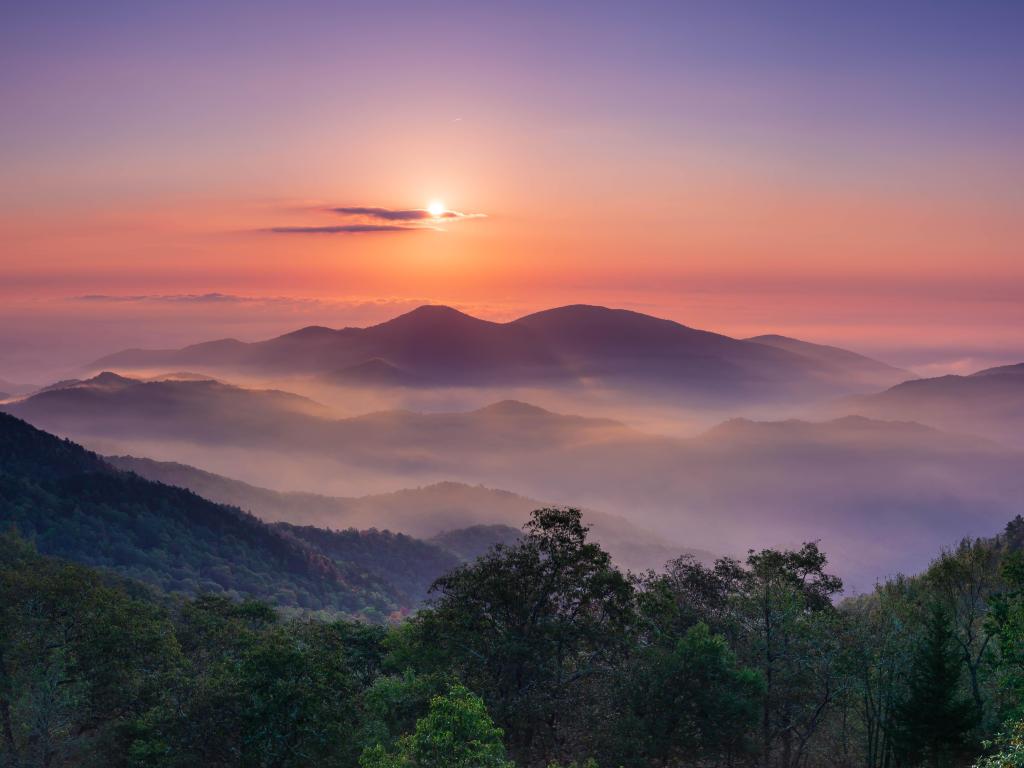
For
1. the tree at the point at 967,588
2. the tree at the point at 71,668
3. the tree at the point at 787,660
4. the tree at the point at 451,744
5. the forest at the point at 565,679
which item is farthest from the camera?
the tree at the point at 967,588

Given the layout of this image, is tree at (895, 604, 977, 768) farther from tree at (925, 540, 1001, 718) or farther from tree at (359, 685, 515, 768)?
tree at (359, 685, 515, 768)

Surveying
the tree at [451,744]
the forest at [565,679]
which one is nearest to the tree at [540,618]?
the forest at [565,679]

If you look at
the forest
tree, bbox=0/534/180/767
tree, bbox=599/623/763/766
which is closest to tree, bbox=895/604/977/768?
the forest

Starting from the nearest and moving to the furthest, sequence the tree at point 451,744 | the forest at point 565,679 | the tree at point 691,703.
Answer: the tree at point 451,744 < the forest at point 565,679 < the tree at point 691,703

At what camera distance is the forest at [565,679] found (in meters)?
30.9

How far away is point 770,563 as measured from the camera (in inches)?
1673

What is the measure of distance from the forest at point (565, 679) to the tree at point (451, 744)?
222mm

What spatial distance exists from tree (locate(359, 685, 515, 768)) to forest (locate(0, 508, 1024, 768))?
22 cm

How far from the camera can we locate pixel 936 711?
→ 31.1 m

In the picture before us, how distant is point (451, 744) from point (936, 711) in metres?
19.2

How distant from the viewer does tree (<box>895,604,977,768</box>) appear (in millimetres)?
30906

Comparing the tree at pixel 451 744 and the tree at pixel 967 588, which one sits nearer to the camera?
the tree at pixel 451 744

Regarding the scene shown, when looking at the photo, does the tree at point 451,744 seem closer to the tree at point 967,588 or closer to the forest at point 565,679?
the forest at point 565,679

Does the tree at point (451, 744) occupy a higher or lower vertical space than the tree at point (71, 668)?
higher
